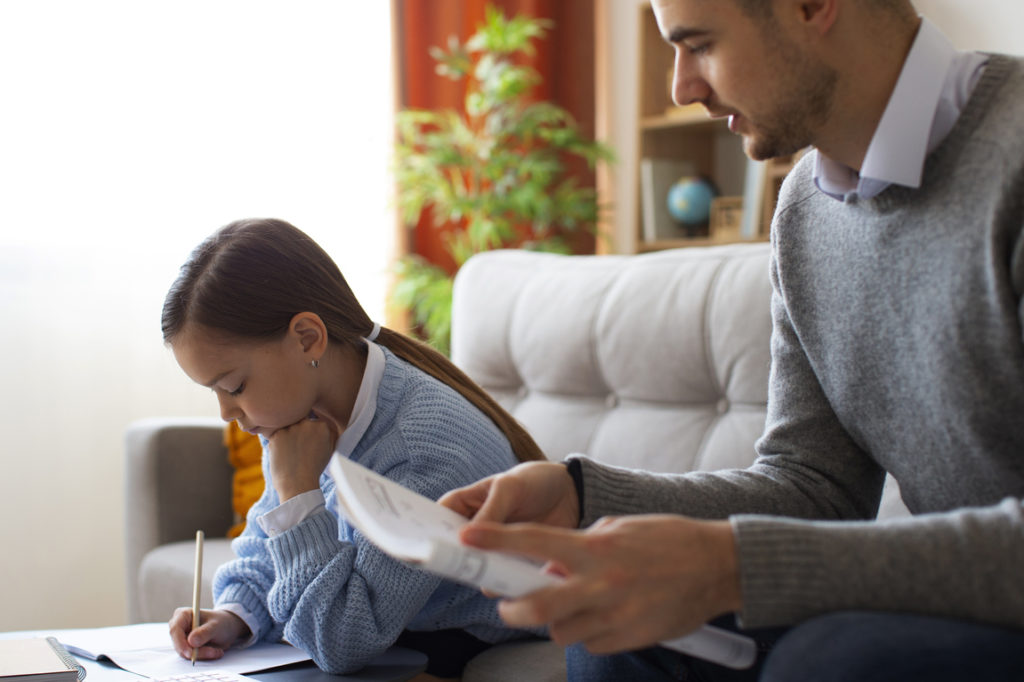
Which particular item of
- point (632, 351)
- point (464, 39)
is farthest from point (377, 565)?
point (464, 39)

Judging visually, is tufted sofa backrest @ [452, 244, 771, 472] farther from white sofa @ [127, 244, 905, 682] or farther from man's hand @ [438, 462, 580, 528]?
man's hand @ [438, 462, 580, 528]

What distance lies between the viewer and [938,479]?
94cm

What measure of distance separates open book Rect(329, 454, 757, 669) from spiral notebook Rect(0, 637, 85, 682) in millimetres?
511

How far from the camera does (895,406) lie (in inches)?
38.0

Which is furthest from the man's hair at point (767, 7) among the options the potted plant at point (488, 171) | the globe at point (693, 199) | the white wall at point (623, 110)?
the white wall at point (623, 110)

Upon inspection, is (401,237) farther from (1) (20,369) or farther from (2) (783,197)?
(2) (783,197)

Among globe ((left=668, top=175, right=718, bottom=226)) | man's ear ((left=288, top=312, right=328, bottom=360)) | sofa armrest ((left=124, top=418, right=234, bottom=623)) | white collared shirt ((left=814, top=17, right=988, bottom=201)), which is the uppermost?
white collared shirt ((left=814, top=17, right=988, bottom=201))

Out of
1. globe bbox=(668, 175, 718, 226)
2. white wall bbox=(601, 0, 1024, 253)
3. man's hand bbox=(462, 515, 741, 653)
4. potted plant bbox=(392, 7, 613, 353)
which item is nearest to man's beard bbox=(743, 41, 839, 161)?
man's hand bbox=(462, 515, 741, 653)

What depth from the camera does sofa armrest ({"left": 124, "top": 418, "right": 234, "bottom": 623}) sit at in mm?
2092

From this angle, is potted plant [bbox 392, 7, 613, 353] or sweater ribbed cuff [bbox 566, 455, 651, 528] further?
potted plant [bbox 392, 7, 613, 353]

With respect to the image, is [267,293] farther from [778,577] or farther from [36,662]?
[778,577]

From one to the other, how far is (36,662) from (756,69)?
37.9 inches

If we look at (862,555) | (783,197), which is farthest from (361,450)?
(862,555)

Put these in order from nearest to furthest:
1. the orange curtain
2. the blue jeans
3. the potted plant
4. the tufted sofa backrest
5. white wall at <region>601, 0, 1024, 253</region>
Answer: the blue jeans < the tufted sofa backrest < the potted plant < the orange curtain < white wall at <region>601, 0, 1024, 253</region>
